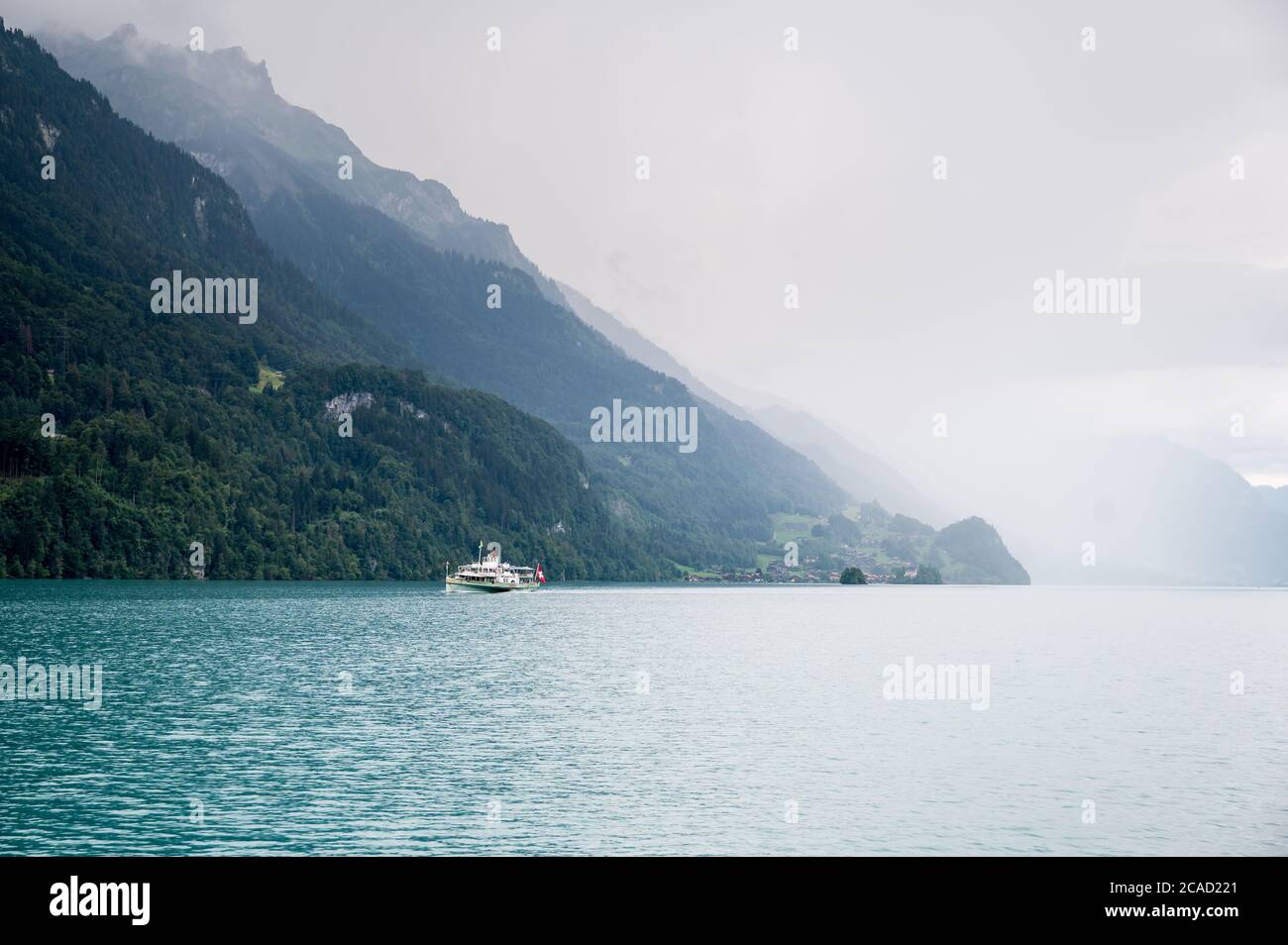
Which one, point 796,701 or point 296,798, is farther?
point 796,701

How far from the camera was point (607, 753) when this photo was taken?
5447 cm

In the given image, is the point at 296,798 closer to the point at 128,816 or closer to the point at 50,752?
the point at 128,816

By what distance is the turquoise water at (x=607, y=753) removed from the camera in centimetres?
3847

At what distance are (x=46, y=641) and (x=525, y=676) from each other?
44475 mm

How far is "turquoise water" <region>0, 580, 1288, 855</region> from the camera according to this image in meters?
38.5
